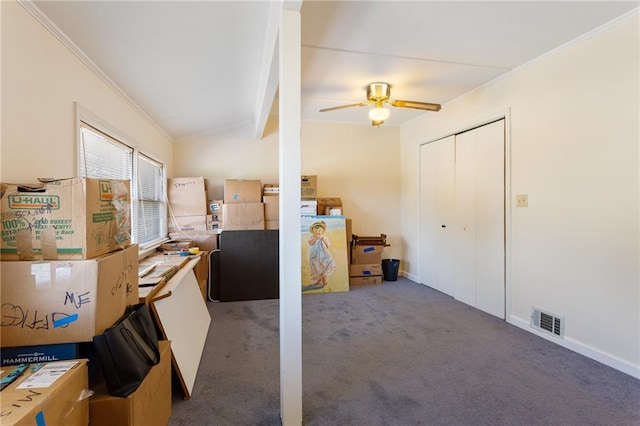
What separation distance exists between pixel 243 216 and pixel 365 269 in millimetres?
2030

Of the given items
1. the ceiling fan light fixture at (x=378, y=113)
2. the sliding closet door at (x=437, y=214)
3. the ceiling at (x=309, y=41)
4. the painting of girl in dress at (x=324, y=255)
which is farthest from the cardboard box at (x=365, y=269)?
the ceiling at (x=309, y=41)

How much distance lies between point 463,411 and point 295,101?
2.04 meters

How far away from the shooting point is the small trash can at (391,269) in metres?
4.73

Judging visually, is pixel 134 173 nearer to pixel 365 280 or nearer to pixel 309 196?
pixel 309 196

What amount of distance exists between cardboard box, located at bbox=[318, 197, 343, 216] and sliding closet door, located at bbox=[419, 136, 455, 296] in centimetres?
127

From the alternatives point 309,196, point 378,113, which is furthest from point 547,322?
point 309,196

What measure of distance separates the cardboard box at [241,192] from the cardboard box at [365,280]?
188 cm

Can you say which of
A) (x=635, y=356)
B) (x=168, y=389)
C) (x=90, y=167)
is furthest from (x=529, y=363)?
(x=90, y=167)

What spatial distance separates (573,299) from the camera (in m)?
2.48

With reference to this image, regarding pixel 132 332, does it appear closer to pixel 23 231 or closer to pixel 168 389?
pixel 168 389

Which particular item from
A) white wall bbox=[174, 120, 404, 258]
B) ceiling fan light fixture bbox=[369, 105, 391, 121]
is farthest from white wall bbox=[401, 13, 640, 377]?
white wall bbox=[174, 120, 404, 258]

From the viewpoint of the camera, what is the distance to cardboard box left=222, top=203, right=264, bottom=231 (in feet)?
13.1

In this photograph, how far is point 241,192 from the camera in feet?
13.5

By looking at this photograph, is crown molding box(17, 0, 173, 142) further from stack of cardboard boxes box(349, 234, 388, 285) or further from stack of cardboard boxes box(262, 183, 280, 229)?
stack of cardboard boxes box(349, 234, 388, 285)
